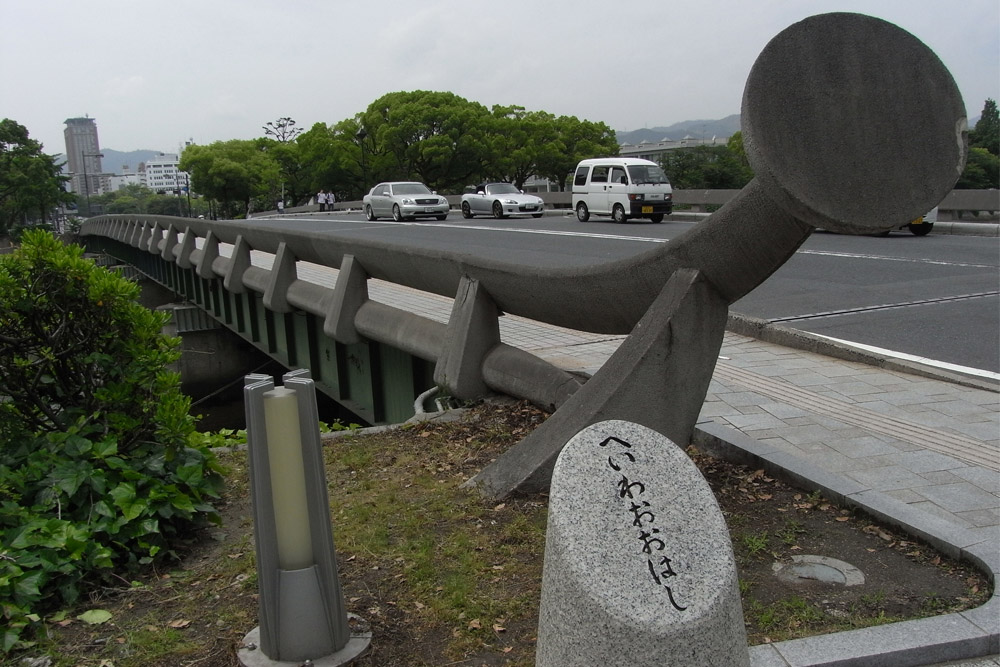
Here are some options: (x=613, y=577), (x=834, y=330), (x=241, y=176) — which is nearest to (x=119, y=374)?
(x=613, y=577)

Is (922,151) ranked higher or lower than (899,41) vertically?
lower

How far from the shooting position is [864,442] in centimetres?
530

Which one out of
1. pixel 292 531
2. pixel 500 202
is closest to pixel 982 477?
pixel 292 531

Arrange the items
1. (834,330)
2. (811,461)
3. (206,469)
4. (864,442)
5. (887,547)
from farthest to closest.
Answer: (834,330) < (864,442) < (811,461) < (206,469) < (887,547)

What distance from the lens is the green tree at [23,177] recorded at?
188 feet

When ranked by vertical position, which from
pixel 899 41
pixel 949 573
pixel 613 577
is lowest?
pixel 949 573

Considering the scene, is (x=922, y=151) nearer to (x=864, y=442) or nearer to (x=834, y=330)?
(x=864, y=442)

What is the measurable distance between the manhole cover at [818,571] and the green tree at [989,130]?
44192 mm

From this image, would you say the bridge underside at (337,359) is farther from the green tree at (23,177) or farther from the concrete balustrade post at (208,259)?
the green tree at (23,177)

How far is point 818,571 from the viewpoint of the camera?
3.60 meters

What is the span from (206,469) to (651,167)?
2365 centimetres

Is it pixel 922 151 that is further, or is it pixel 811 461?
pixel 811 461

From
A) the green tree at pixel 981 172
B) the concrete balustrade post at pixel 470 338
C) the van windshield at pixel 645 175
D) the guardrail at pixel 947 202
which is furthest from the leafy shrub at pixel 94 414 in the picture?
the green tree at pixel 981 172

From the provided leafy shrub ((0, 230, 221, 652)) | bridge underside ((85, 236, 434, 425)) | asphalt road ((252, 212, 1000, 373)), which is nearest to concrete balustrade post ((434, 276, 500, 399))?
leafy shrub ((0, 230, 221, 652))
